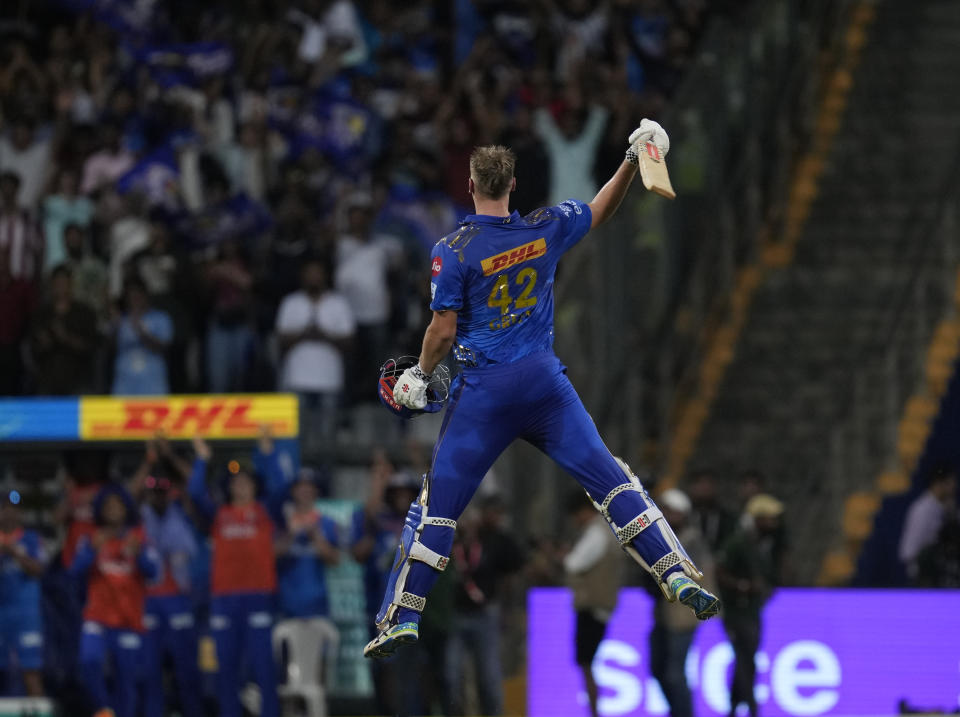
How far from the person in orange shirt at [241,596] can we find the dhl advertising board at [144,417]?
77cm

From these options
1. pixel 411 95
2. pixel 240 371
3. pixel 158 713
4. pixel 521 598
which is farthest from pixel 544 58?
pixel 158 713

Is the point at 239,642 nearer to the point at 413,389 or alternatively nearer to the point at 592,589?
the point at 592,589

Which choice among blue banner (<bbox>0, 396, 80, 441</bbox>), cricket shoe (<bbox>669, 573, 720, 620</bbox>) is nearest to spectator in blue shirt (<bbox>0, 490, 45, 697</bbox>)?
blue banner (<bbox>0, 396, 80, 441</bbox>)

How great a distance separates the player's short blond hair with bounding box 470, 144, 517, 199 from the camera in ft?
32.4

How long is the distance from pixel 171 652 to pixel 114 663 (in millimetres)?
464

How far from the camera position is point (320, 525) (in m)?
16.1

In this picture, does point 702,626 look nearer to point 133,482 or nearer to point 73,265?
point 133,482

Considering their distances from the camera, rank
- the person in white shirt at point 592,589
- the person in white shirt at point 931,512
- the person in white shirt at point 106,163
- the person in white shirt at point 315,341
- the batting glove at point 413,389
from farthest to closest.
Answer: the person in white shirt at point 106,163 → the person in white shirt at point 315,341 → the person in white shirt at point 931,512 → the person in white shirt at point 592,589 → the batting glove at point 413,389

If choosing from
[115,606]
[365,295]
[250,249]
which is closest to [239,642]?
[115,606]

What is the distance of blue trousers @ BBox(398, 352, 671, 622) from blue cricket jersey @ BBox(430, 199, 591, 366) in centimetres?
10

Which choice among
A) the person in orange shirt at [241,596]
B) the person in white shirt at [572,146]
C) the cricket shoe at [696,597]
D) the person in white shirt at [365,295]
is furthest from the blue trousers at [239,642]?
the cricket shoe at [696,597]

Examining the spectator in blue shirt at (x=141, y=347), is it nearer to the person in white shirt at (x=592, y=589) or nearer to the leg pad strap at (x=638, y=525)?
the person in white shirt at (x=592, y=589)

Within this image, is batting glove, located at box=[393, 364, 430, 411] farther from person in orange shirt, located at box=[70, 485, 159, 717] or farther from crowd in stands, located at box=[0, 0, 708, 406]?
crowd in stands, located at box=[0, 0, 708, 406]

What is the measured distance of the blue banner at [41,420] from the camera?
16766 mm
